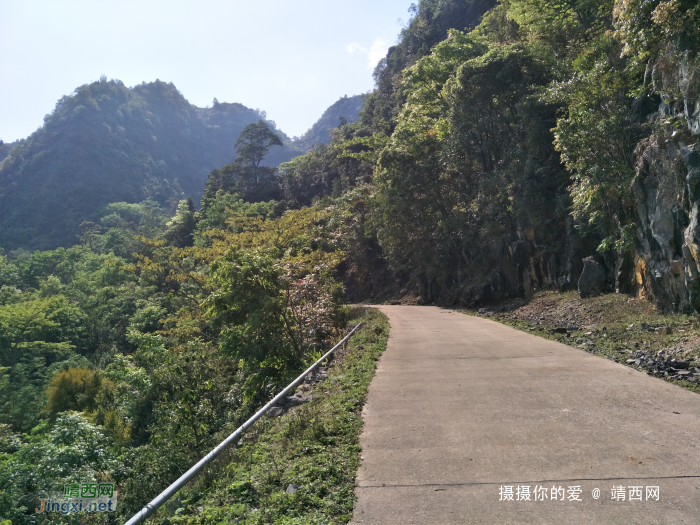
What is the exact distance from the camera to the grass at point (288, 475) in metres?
3.90

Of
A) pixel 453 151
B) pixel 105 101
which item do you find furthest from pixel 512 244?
pixel 105 101

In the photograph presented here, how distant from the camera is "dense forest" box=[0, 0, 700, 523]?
10820 mm

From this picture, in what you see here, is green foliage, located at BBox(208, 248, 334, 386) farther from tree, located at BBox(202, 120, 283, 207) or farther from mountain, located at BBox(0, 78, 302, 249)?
mountain, located at BBox(0, 78, 302, 249)

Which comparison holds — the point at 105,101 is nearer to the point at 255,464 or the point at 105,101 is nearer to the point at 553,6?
the point at 553,6

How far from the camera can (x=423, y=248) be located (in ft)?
95.9

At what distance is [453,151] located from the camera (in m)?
24.1

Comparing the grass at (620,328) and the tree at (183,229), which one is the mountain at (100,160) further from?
the grass at (620,328)

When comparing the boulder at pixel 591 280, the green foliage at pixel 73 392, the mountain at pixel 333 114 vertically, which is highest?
the mountain at pixel 333 114

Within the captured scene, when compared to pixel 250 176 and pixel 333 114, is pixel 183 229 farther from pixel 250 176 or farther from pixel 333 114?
pixel 333 114

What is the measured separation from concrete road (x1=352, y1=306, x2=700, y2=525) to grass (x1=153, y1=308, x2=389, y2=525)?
0.74 feet

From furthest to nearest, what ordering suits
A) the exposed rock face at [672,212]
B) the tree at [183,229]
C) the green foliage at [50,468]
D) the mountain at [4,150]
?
the mountain at [4,150]
the tree at [183,229]
the green foliage at [50,468]
the exposed rock face at [672,212]

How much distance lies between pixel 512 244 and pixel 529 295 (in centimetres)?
287

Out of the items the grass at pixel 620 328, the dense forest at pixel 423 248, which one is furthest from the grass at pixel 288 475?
the grass at pixel 620 328

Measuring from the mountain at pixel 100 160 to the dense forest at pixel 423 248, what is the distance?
163 feet
